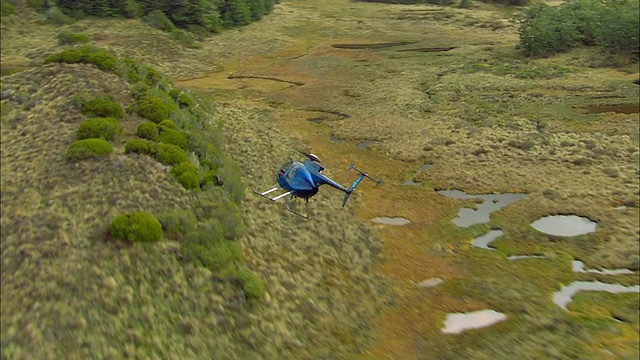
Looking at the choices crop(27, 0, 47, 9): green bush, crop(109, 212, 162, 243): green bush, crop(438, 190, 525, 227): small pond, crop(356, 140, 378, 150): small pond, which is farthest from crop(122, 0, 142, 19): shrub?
crop(109, 212, 162, 243): green bush

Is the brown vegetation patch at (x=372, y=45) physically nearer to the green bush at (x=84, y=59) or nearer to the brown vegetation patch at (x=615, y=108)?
the brown vegetation patch at (x=615, y=108)

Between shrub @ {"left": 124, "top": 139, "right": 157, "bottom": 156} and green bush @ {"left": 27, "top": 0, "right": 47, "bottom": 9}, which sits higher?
shrub @ {"left": 124, "top": 139, "right": 157, "bottom": 156}

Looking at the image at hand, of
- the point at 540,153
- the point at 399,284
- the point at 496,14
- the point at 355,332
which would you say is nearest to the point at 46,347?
the point at 355,332

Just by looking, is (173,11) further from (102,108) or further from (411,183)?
(411,183)

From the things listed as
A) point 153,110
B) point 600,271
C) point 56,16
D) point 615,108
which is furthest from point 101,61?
point 615,108

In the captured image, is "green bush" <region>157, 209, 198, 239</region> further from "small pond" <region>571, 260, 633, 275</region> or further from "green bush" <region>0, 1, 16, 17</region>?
"green bush" <region>0, 1, 16, 17</region>

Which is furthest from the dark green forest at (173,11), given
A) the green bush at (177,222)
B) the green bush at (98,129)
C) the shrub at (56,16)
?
the green bush at (177,222)

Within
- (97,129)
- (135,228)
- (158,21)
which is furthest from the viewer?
(158,21)

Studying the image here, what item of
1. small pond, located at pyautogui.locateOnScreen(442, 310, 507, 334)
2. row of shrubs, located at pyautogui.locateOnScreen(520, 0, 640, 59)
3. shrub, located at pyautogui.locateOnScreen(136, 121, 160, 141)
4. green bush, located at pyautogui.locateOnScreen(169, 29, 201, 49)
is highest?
row of shrubs, located at pyautogui.locateOnScreen(520, 0, 640, 59)
